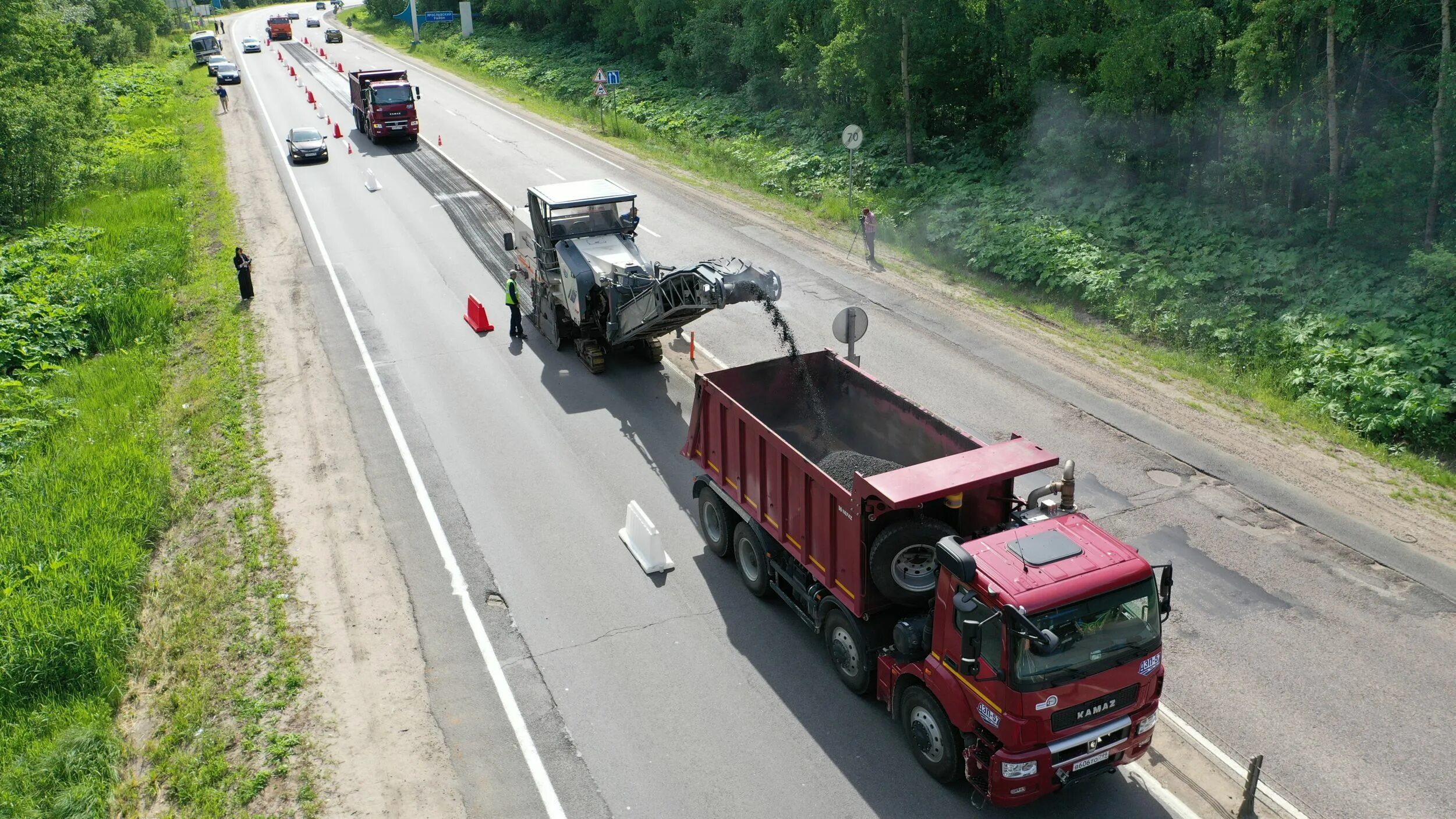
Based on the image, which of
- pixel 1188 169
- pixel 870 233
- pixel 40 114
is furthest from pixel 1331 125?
pixel 40 114

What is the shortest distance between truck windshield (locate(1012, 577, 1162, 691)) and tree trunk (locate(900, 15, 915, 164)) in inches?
954

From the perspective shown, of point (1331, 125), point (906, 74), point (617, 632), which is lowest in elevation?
point (617, 632)

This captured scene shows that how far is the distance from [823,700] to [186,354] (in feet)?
53.3

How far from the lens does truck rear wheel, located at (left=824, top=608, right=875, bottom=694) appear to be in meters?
10.2

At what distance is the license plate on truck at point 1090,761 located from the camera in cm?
861

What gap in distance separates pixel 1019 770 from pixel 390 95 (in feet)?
123

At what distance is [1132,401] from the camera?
57.8 feet

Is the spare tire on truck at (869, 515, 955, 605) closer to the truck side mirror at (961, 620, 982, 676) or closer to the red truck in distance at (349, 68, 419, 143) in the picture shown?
the truck side mirror at (961, 620, 982, 676)

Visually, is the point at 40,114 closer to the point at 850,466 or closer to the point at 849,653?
the point at 850,466

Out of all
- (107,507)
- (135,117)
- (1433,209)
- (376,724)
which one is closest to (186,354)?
(107,507)

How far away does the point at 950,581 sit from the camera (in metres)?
8.84

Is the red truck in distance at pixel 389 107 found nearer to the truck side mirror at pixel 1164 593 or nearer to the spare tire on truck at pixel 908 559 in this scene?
the spare tire on truck at pixel 908 559

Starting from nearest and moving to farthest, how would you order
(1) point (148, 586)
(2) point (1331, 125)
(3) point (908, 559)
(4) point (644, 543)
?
(3) point (908, 559) < (1) point (148, 586) < (4) point (644, 543) < (2) point (1331, 125)

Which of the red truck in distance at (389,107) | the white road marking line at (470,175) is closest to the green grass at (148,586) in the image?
Result: the white road marking line at (470,175)
